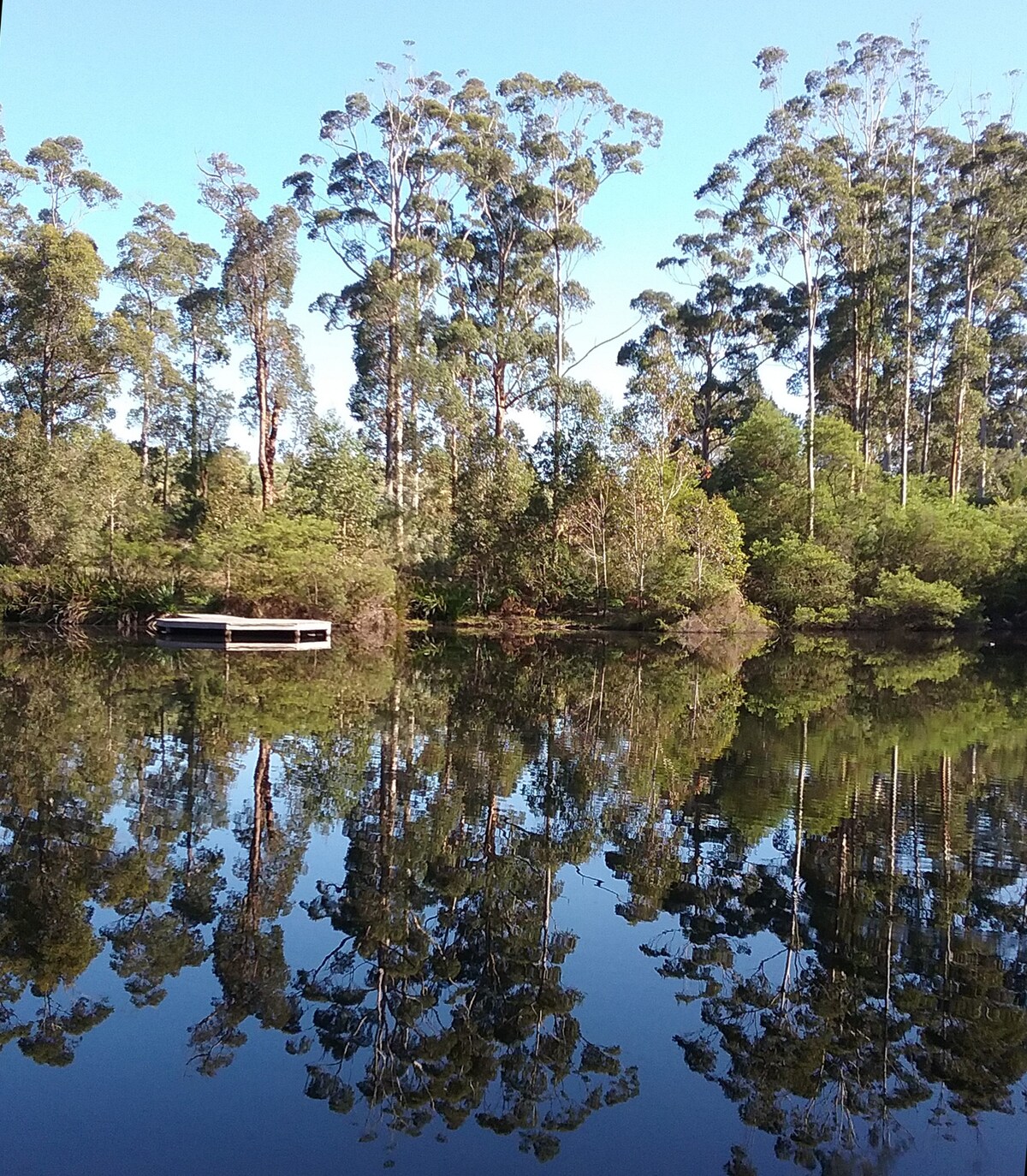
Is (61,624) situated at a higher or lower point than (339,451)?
lower

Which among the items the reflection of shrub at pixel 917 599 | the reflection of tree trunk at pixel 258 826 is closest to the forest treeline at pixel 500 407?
the reflection of shrub at pixel 917 599

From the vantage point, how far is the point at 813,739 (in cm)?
1060

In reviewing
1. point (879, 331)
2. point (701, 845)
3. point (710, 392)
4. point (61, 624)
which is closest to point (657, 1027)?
point (701, 845)

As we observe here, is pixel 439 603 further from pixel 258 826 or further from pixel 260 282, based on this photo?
pixel 258 826

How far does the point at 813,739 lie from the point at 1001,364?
3301 centimetres

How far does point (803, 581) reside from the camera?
27.1m

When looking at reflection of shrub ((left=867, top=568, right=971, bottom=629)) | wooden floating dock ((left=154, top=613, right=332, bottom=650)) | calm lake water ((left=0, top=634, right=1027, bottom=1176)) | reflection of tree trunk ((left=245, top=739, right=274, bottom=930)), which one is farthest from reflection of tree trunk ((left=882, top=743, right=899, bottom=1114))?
reflection of shrub ((left=867, top=568, right=971, bottom=629))

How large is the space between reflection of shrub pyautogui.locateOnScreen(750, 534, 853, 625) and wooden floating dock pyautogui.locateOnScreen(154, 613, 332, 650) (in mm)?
12596

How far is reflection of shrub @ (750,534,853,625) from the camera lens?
26.8m

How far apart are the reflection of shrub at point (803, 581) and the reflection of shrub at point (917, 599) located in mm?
916

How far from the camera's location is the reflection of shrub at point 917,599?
26922 mm

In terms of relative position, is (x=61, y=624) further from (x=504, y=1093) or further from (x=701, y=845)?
(x=504, y=1093)

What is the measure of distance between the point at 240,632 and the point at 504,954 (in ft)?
57.0

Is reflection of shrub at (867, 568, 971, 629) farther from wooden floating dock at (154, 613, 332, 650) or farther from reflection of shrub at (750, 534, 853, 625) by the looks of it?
wooden floating dock at (154, 613, 332, 650)
